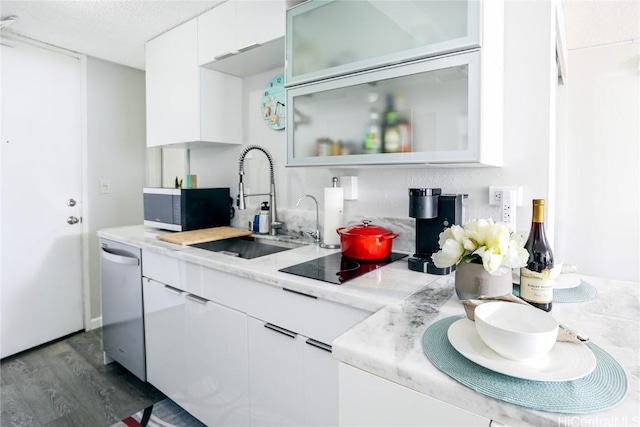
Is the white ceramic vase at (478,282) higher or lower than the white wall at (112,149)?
lower

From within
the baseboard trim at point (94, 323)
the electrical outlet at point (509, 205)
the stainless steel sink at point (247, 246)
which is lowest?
the baseboard trim at point (94, 323)

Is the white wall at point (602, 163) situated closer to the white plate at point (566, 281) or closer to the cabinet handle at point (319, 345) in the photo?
the white plate at point (566, 281)

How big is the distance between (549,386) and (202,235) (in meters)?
1.85

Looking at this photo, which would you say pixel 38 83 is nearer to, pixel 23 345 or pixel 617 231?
pixel 23 345

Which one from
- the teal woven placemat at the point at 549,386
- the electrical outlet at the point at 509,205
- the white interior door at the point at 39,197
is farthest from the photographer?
the white interior door at the point at 39,197

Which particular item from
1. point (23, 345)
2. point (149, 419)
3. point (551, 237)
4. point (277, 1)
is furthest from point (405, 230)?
point (23, 345)

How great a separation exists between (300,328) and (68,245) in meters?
2.44

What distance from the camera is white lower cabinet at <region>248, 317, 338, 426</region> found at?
121 centimetres

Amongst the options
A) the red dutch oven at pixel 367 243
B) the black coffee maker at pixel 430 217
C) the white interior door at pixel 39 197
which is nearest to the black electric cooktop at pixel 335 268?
the red dutch oven at pixel 367 243

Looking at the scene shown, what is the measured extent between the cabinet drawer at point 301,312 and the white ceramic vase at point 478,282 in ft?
0.92

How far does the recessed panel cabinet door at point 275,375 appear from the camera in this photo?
129cm

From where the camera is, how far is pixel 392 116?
1389 mm

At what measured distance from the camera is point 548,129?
1361 millimetres

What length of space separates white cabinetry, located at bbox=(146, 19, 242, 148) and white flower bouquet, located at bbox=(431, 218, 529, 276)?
1.76 metres
